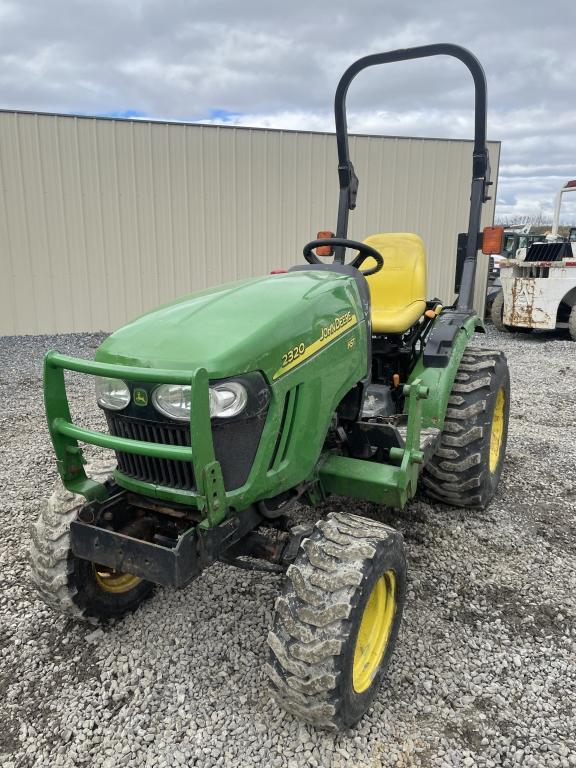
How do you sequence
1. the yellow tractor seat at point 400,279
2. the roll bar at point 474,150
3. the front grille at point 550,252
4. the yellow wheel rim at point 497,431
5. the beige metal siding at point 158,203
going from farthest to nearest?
1. the front grille at point 550,252
2. the beige metal siding at point 158,203
3. the yellow wheel rim at point 497,431
4. the yellow tractor seat at point 400,279
5. the roll bar at point 474,150

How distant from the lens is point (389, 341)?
3400 mm

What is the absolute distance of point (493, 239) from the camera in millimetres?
3430

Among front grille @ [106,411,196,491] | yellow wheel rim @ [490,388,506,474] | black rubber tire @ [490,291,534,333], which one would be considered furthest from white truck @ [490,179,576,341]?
front grille @ [106,411,196,491]

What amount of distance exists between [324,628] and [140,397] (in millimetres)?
917

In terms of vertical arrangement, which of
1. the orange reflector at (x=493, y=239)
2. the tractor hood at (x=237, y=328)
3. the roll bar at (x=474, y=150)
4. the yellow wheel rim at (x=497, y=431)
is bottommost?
the yellow wheel rim at (x=497, y=431)

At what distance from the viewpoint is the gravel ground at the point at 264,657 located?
6.28 ft

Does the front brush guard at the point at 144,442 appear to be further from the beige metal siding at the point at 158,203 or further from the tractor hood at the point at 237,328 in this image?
the beige metal siding at the point at 158,203

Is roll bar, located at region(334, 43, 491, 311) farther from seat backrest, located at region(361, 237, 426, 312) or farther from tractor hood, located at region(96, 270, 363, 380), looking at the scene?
tractor hood, located at region(96, 270, 363, 380)

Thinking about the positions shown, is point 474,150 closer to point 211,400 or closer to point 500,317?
point 211,400

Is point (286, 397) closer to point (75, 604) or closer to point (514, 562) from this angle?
point (75, 604)

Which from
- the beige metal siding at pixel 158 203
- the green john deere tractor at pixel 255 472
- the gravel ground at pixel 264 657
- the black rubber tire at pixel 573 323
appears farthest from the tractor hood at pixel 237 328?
the black rubber tire at pixel 573 323

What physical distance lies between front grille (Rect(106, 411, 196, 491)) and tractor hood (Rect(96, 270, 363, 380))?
197mm

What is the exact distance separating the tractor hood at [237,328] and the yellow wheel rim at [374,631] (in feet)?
2.87

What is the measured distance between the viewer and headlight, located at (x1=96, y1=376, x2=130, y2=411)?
1950 millimetres
